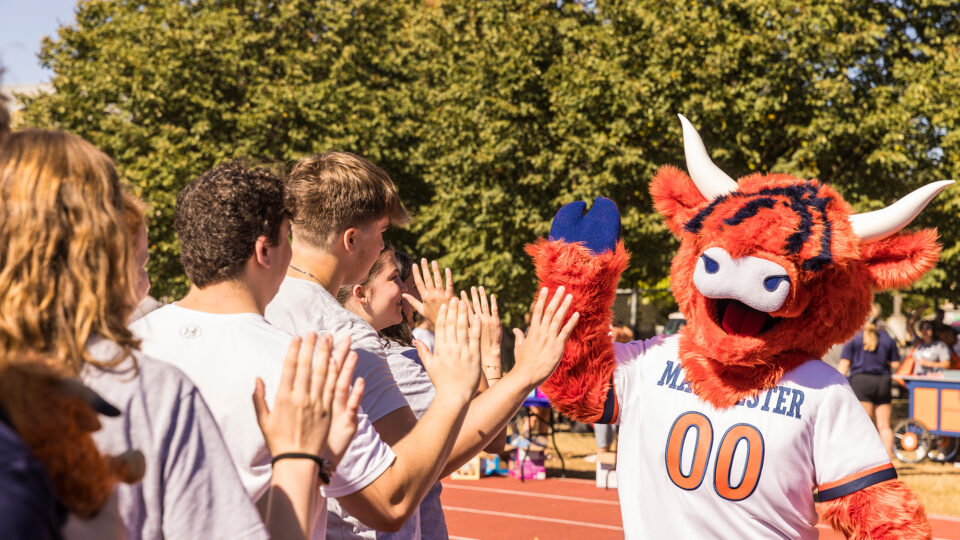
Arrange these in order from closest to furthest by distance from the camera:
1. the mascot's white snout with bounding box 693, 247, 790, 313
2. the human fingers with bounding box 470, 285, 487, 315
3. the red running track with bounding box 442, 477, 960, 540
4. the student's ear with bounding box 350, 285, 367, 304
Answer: the human fingers with bounding box 470, 285, 487, 315, the mascot's white snout with bounding box 693, 247, 790, 313, the student's ear with bounding box 350, 285, 367, 304, the red running track with bounding box 442, 477, 960, 540

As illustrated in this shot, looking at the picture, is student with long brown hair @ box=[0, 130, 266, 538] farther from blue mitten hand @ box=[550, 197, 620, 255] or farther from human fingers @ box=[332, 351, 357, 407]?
blue mitten hand @ box=[550, 197, 620, 255]

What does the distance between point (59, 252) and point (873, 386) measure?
11.6 meters

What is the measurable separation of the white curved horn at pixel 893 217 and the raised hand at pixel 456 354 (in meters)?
1.46

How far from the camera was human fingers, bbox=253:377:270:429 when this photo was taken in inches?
70.8

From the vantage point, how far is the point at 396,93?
803 inches

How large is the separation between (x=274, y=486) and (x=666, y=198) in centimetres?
215

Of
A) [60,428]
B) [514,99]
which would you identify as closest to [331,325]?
[60,428]

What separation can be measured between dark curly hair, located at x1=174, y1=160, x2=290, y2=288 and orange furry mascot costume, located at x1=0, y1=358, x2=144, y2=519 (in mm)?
930

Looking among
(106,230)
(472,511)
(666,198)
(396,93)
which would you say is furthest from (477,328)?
(396,93)

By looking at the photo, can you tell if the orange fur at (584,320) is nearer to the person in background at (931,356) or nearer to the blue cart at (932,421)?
the blue cart at (932,421)

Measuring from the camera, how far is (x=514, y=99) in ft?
57.0

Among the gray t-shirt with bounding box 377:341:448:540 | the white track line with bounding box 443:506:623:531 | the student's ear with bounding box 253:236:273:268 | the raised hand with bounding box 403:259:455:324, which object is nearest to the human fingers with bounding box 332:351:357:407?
the student's ear with bounding box 253:236:273:268

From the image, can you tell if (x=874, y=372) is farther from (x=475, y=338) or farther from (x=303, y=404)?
(x=303, y=404)

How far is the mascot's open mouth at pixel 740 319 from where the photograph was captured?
10.1ft
